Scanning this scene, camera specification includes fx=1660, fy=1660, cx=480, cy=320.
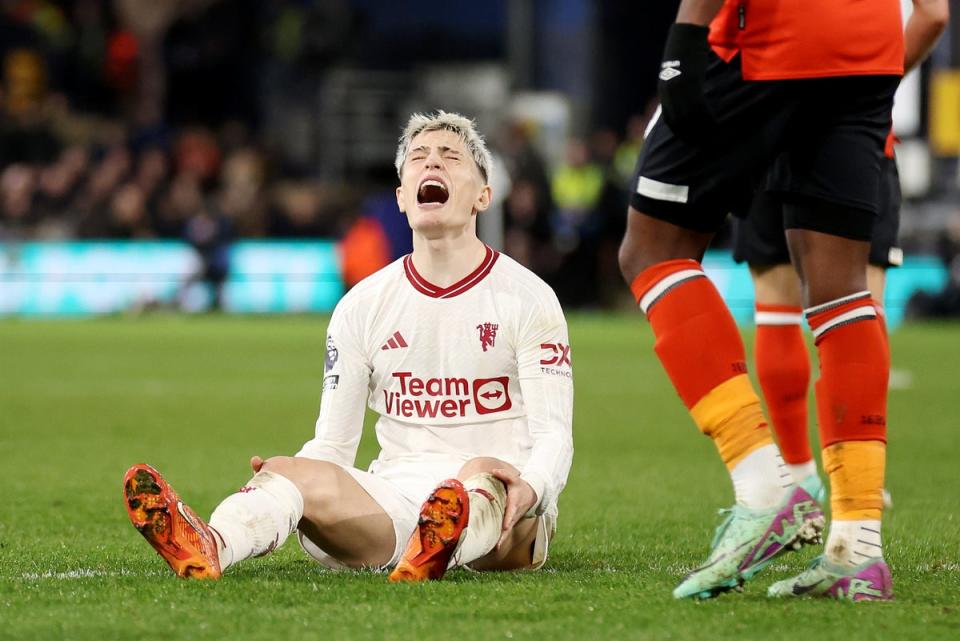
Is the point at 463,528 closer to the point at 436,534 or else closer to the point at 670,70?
the point at 436,534

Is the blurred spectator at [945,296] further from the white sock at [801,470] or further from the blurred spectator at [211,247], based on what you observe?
the white sock at [801,470]

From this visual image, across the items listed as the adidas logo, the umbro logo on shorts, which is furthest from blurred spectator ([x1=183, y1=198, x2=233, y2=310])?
the umbro logo on shorts

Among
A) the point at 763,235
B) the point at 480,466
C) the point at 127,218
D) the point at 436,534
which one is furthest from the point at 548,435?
the point at 127,218

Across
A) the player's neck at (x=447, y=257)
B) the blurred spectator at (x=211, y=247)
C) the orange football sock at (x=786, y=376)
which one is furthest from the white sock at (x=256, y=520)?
the blurred spectator at (x=211, y=247)

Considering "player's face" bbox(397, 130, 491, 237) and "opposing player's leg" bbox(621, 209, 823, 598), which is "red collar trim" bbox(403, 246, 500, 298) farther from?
"opposing player's leg" bbox(621, 209, 823, 598)

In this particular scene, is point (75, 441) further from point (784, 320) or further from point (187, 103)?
point (187, 103)

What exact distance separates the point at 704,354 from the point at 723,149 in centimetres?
43

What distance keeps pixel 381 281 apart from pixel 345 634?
1213 millimetres

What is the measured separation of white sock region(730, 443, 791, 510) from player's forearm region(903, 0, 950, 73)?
1.59 meters

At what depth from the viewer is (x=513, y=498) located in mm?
3658

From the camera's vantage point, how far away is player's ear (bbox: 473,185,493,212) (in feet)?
13.3

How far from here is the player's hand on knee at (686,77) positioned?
3350 millimetres

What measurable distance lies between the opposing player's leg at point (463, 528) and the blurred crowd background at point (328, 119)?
14.6 m

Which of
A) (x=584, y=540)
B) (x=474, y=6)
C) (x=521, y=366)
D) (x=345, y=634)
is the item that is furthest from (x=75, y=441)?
(x=474, y=6)
